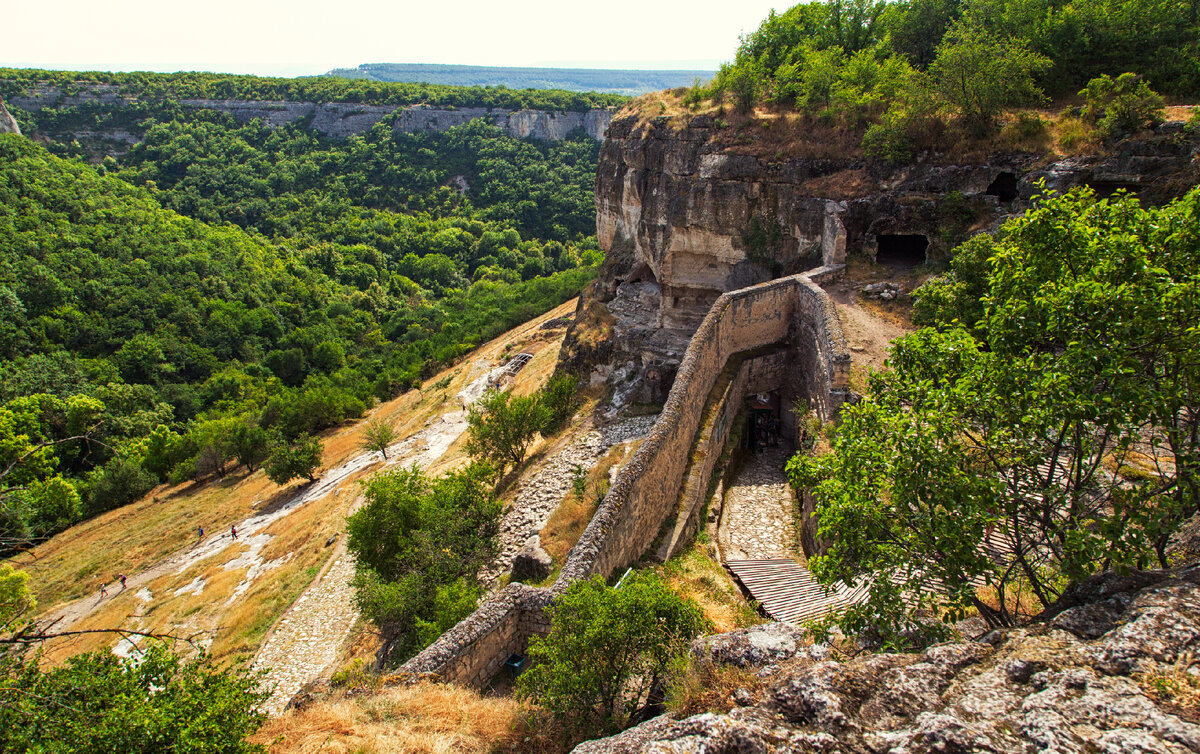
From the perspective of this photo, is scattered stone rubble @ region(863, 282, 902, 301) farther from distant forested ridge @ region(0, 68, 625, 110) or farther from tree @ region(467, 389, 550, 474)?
distant forested ridge @ region(0, 68, 625, 110)

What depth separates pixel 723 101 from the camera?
2812 cm

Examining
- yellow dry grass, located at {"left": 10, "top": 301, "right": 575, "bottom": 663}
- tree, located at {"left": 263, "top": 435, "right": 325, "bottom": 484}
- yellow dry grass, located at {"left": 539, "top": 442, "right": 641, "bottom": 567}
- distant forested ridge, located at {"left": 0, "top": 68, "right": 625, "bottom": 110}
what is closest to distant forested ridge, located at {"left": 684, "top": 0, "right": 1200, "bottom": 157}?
yellow dry grass, located at {"left": 539, "top": 442, "right": 641, "bottom": 567}

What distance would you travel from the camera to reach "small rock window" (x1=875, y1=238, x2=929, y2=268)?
2114 cm

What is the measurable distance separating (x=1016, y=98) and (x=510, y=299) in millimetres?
47531

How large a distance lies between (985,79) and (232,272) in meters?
70.3

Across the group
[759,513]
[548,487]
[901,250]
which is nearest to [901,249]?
[901,250]

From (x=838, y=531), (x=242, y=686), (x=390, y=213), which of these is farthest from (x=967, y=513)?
(x=390, y=213)

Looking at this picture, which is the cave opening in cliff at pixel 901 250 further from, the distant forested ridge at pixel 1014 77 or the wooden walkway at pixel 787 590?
the wooden walkway at pixel 787 590

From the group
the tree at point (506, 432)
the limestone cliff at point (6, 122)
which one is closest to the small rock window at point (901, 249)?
the tree at point (506, 432)

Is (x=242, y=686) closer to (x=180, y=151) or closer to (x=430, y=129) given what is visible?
(x=180, y=151)

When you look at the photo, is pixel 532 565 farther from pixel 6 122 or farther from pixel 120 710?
pixel 6 122

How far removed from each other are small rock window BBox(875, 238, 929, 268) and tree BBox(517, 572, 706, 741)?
58.5 ft

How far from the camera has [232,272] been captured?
216ft

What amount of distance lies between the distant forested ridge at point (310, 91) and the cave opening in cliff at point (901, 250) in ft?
313
